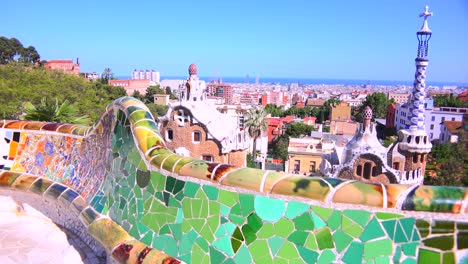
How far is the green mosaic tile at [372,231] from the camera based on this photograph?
2.12 m

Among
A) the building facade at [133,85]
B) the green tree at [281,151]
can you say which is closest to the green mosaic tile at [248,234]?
the green tree at [281,151]

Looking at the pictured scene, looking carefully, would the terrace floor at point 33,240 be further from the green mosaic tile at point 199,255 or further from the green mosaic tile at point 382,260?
the green mosaic tile at point 382,260

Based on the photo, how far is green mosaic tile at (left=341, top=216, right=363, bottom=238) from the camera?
2.16 metres

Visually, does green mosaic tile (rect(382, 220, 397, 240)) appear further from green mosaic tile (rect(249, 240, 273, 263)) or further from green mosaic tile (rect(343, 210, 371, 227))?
green mosaic tile (rect(249, 240, 273, 263))

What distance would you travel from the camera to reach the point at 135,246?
123 inches

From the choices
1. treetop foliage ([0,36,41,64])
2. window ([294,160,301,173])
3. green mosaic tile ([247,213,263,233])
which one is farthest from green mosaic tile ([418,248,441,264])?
treetop foliage ([0,36,41,64])

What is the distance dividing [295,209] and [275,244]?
253mm

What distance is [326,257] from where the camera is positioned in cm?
223

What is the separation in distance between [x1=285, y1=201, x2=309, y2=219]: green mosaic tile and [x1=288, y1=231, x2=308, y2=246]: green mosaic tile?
10cm

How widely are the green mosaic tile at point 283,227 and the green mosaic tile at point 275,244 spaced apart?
3 cm

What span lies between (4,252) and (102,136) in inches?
55.5

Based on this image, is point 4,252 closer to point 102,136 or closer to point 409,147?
point 102,136

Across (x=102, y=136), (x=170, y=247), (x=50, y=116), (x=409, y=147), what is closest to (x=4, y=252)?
(x=102, y=136)

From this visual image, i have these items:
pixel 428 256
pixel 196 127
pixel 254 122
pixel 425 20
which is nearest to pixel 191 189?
pixel 428 256
